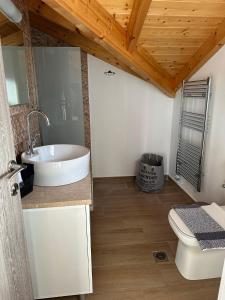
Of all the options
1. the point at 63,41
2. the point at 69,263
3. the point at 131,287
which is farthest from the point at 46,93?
the point at 131,287

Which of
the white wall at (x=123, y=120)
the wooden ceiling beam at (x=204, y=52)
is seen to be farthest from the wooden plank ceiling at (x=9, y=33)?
the wooden ceiling beam at (x=204, y=52)

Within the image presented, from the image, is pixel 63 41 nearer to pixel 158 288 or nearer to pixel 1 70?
pixel 1 70

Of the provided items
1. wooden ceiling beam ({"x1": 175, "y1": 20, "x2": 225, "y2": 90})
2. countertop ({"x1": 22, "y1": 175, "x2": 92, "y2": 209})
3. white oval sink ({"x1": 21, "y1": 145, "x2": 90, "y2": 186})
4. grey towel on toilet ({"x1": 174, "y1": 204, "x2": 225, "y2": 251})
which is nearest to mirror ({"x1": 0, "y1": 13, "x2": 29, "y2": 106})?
white oval sink ({"x1": 21, "y1": 145, "x2": 90, "y2": 186})

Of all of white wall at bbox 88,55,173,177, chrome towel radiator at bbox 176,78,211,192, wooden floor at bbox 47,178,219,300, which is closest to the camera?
→ wooden floor at bbox 47,178,219,300

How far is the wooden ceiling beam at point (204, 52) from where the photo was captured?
1.91 m

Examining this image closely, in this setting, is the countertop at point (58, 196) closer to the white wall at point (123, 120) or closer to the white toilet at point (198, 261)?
the white toilet at point (198, 261)

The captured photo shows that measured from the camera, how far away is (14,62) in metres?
1.64

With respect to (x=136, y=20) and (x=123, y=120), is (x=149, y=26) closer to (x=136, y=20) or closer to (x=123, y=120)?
(x=136, y=20)

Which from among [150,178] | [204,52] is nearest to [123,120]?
[150,178]

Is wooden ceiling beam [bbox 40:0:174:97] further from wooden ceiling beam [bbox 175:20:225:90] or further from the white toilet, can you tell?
the white toilet

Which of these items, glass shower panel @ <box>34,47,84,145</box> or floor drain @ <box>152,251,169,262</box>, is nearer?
floor drain @ <box>152,251,169,262</box>

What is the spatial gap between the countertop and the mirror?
68 cm

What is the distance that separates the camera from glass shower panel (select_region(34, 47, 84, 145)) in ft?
8.22

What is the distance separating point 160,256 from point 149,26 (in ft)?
6.54
